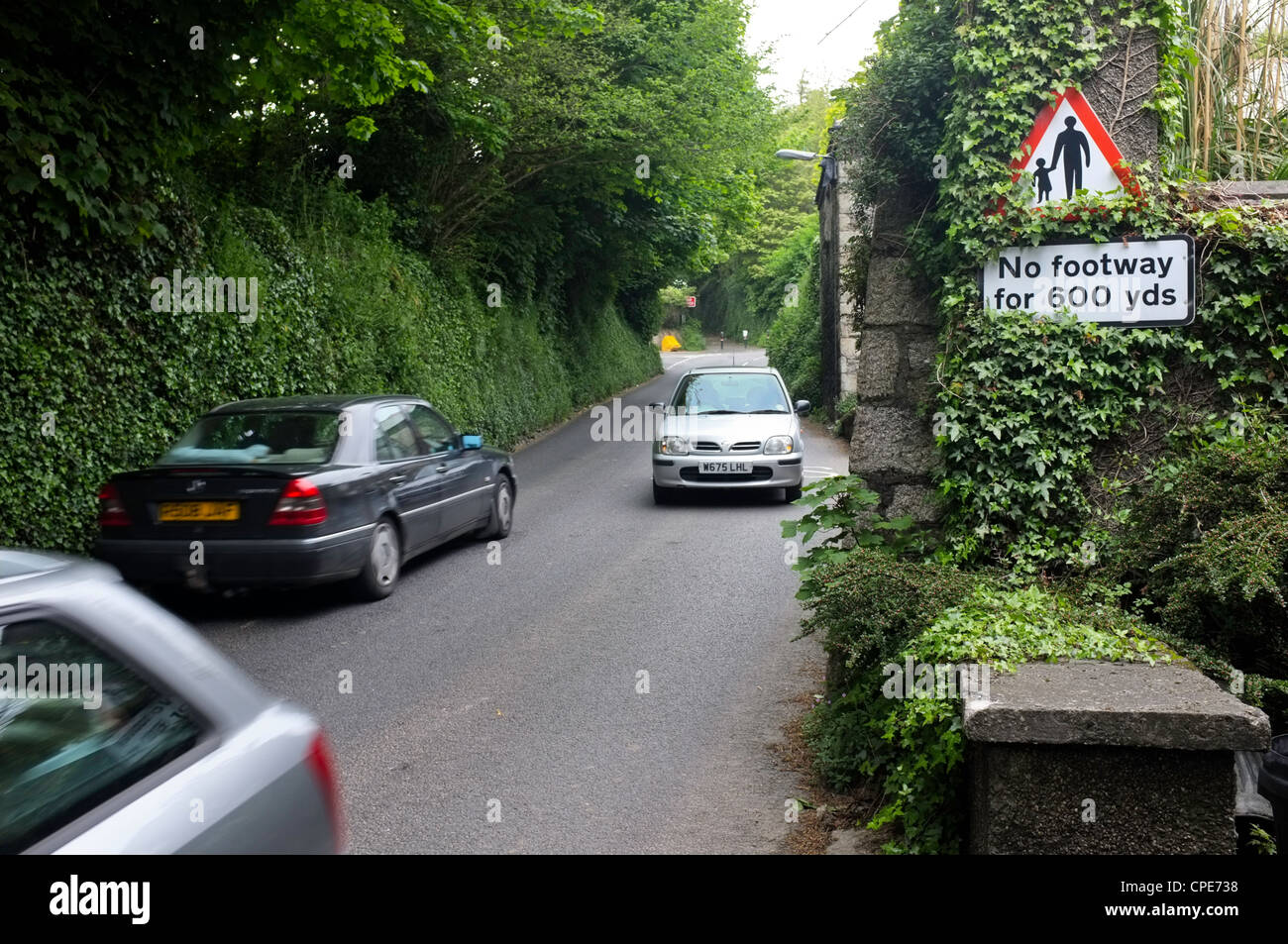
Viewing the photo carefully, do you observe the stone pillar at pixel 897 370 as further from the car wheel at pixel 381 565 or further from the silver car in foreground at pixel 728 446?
the silver car in foreground at pixel 728 446

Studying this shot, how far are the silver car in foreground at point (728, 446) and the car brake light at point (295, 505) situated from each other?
6599mm

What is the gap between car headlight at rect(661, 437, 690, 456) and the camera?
14.0 metres

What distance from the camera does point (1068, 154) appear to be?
557cm

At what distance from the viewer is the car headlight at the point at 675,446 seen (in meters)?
14.0

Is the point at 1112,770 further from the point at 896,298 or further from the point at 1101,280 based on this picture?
the point at 896,298

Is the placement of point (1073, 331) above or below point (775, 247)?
below

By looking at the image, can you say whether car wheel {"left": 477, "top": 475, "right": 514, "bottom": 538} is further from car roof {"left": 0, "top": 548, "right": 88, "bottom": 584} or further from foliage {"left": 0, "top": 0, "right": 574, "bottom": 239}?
car roof {"left": 0, "top": 548, "right": 88, "bottom": 584}

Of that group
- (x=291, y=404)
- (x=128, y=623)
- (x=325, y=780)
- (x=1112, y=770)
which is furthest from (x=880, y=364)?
(x=291, y=404)

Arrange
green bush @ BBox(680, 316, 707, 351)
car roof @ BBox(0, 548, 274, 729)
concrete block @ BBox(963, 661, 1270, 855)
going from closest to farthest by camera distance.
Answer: car roof @ BBox(0, 548, 274, 729)
concrete block @ BBox(963, 661, 1270, 855)
green bush @ BBox(680, 316, 707, 351)

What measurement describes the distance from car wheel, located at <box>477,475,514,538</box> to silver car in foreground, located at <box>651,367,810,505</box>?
101 inches

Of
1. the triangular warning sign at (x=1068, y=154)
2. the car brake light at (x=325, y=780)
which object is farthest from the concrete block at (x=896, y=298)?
the car brake light at (x=325, y=780)

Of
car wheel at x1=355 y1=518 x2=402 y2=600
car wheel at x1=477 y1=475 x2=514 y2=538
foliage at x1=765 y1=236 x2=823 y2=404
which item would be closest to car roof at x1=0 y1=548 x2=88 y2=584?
car wheel at x1=355 y1=518 x2=402 y2=600

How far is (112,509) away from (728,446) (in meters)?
7.58

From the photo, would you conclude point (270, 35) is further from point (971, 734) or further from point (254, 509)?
point (971, 734)
